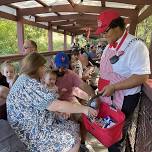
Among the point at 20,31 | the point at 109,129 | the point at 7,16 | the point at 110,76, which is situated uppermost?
the point at 7,16

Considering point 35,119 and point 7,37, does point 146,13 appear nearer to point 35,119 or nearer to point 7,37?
point 35,119

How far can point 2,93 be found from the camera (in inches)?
90.0

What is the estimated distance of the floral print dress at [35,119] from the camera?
1897 mm

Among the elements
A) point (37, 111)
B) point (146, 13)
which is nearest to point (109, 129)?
point (37, 111)

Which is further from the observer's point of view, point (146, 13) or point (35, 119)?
point (146, 13)

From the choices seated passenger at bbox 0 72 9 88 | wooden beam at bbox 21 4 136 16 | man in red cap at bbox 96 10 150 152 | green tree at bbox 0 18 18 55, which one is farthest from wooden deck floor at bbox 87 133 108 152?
green tree at bbox 0 18 18 55

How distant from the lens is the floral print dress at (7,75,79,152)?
190 cm

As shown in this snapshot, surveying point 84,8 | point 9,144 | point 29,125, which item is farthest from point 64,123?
point 84,8

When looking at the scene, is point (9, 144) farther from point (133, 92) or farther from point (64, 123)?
point (133, 92)

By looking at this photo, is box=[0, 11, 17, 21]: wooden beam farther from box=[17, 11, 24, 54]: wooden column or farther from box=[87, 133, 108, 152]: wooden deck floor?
box=[87, 133, 108, 152]: wooden deck floor

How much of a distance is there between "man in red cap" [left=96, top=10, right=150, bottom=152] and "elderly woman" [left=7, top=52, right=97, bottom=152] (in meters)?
0.34

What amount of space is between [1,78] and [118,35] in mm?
1297

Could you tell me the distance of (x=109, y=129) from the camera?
5.90ft

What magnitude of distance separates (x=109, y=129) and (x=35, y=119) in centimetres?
56
